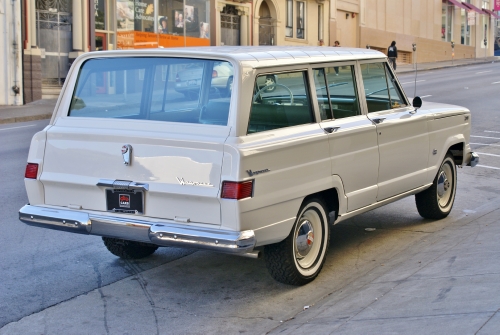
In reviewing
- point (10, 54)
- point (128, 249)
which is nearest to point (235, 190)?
point (128, 249)

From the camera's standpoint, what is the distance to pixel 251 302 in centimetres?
571

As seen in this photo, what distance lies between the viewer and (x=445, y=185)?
27.9 feet

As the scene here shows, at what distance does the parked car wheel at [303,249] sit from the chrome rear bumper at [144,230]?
24.0 inches

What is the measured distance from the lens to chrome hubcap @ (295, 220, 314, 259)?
19.5 ft

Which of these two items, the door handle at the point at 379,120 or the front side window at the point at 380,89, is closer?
the door handle at the point at 379,120

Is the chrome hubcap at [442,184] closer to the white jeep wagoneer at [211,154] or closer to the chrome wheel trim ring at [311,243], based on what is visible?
the white jeep wagoneer at [211,154]

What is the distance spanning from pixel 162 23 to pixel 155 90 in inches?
1135

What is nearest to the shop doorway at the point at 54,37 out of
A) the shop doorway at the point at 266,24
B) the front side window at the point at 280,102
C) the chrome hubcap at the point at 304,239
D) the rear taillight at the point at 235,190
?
the shop doorway at the point at 266,24

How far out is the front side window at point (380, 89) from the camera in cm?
711

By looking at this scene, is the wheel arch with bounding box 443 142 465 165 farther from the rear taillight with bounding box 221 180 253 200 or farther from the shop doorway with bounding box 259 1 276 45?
the shop doorway with bounding box 259 1 276 45

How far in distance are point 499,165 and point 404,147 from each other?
5.92 metres

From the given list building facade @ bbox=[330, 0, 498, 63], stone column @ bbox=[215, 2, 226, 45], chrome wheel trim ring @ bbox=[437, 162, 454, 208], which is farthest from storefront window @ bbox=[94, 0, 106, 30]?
chrome wheel trim ring @ bbox=[437, 162, 454, 208]

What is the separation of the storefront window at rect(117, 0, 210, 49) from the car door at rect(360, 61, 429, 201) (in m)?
25.2

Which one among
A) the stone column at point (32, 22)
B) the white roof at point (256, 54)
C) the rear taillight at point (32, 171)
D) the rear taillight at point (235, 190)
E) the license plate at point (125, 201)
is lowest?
the license plate at point (125, 201)
